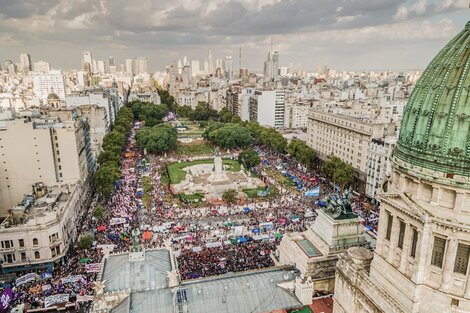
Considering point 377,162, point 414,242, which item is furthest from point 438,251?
point 377,162

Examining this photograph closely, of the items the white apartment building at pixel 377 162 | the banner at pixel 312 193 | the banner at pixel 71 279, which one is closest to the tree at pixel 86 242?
the banner at pixel 71 279

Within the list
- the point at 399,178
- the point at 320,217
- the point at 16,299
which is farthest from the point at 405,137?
the point at 16,299

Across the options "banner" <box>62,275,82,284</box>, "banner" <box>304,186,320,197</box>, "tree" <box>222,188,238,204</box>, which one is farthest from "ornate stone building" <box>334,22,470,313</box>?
"banner" <box>304,186,320,197</box>

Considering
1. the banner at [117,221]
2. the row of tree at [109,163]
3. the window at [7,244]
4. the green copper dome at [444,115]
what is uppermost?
the green copper dome at [444,115]

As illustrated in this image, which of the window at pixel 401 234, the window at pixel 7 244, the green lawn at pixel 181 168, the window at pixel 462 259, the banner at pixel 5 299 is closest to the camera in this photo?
the window at pixel 462 259

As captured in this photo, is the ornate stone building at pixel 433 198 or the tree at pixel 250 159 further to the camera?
the tree at pixel 250 159

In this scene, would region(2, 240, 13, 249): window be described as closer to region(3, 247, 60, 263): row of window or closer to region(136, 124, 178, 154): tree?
region(3, 247, 60, 263): row of window

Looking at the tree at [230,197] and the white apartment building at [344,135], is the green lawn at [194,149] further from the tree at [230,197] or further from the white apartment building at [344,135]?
the tree at [230,197]

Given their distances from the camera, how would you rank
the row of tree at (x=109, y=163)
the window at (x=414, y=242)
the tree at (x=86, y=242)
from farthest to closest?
the row of tree at (x=109, y=163), the tree at (x=86, y=242), the window at (x=414, y=242)
